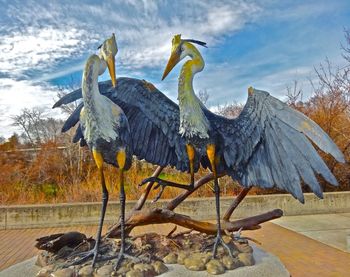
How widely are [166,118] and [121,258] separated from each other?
165 centimetres

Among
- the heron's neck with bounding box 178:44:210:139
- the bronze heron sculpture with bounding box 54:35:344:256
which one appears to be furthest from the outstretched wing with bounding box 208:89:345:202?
the heron's neck with bounding box 178:44:210:139

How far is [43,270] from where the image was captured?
380 centimetres

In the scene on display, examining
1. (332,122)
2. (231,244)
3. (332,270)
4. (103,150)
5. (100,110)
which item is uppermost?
(332,122)

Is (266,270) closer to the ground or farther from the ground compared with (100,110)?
closer to the ground

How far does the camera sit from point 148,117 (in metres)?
4.53

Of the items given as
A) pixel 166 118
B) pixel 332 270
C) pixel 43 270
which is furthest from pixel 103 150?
pixel 332 270

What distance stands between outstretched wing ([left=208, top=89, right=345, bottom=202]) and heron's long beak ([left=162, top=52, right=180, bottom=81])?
75 centimetres

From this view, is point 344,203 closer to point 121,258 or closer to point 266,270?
point 266,270

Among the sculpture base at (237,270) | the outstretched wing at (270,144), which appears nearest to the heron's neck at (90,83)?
the outstretched wing at (270,144)

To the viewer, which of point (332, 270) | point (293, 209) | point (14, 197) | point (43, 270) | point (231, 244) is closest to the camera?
point (43, 270)

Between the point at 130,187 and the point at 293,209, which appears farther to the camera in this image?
the point at 130,187

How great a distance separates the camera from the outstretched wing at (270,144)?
4121 mm

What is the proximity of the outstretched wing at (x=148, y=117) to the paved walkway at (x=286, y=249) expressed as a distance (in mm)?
2901

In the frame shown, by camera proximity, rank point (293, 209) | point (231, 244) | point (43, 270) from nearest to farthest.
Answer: point (43, 270)
point (231, 244)
point (293, 209)
